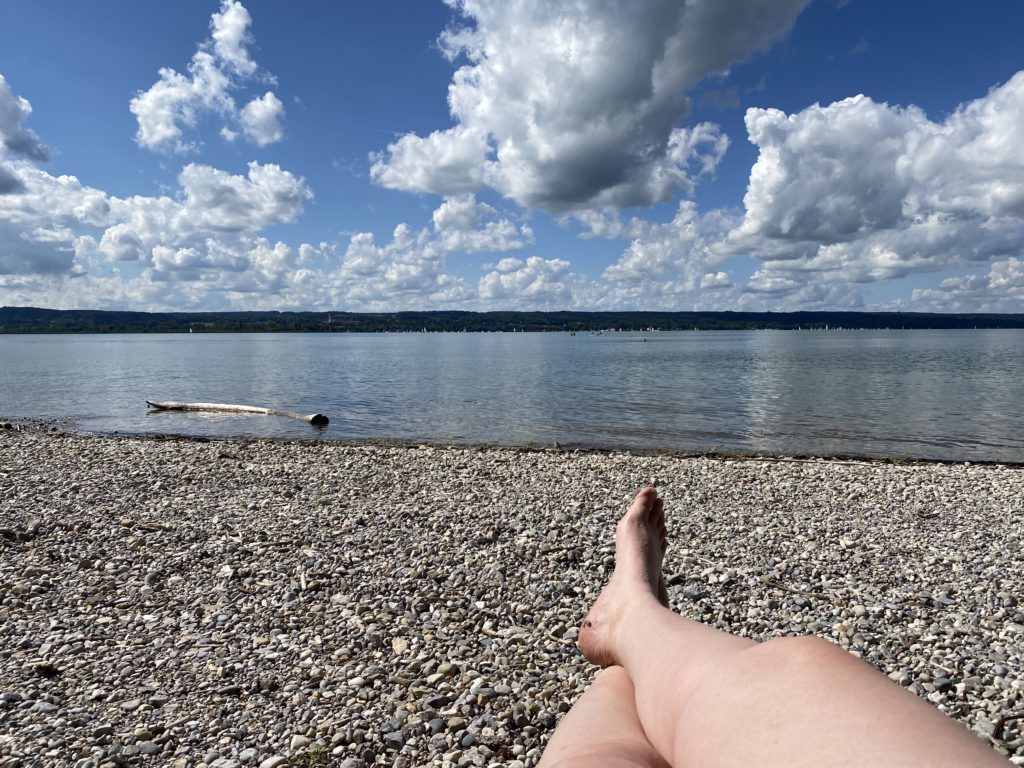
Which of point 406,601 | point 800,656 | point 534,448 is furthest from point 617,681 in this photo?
point 534,448

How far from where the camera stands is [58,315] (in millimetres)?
191250

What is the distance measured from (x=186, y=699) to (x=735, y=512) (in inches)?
258

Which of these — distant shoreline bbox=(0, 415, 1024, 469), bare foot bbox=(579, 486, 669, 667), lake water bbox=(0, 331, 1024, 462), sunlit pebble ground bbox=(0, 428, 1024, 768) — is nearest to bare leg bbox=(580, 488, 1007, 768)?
bare foot bbox=(579, 486, 669, 667)

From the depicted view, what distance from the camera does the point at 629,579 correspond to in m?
3.38

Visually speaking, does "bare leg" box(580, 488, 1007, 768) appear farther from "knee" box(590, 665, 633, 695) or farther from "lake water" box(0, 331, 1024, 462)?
"lake water" box(0, 331, 1024, 462)

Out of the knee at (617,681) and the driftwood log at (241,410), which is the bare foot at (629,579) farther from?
the driftwood log at (241,410)

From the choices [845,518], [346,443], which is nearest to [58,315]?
[346,443]

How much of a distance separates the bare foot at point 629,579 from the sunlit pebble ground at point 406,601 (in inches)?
27.4

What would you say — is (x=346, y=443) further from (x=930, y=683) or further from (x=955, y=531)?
(x=930, y=683)

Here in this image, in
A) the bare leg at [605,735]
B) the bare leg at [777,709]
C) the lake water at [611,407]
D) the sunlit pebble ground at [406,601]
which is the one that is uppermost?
the bare leg at [777,709]

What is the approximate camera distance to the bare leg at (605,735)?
6.17 ft

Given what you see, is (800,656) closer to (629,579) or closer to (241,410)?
(629,579)

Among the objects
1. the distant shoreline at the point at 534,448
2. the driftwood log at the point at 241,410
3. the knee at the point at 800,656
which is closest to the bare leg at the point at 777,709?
the knee at the point at 800,656

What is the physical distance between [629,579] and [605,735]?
1339 mm
